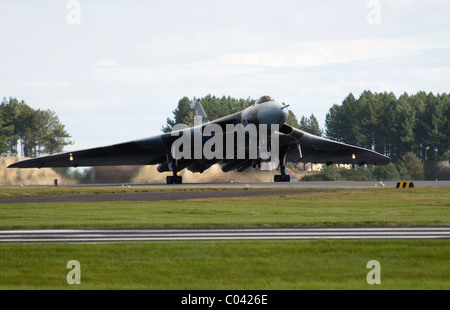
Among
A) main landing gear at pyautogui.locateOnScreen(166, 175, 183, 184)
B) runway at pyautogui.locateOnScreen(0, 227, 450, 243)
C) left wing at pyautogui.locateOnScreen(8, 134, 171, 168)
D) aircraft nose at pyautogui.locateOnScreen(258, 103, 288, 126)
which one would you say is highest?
aircraft nose at pyautogui.locateOnScreen(258, 103, 288, 126)

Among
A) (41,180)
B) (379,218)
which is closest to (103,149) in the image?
(41,180)

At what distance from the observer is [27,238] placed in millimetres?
15461

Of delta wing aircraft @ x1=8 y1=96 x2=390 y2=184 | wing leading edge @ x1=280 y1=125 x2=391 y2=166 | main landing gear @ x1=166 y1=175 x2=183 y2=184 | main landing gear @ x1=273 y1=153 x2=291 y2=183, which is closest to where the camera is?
delta wing aircraft @ x1=8 y1=96 x2=390 y2=184

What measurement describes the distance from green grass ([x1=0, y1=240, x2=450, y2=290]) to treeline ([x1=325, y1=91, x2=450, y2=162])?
9429 cm

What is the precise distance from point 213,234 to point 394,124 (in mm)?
103733

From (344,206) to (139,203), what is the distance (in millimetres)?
9003

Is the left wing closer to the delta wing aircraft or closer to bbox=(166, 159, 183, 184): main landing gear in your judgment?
the delta wing aircraft

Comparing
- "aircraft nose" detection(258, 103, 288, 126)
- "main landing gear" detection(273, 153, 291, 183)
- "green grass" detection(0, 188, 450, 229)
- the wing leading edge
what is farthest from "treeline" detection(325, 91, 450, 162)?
"green grass" detection(0, 188, 450, 229)

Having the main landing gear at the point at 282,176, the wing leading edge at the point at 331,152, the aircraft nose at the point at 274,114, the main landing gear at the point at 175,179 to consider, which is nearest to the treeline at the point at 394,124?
the wing leading edge at the point at 331,152

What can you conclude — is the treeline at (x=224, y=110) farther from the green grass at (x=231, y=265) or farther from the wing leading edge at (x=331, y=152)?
the green grass at (x=231, y=265)

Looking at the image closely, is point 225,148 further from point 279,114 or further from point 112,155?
point 112,155

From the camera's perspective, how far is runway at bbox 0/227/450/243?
1494 cm

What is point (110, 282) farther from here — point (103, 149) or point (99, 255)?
point (103, 149)
